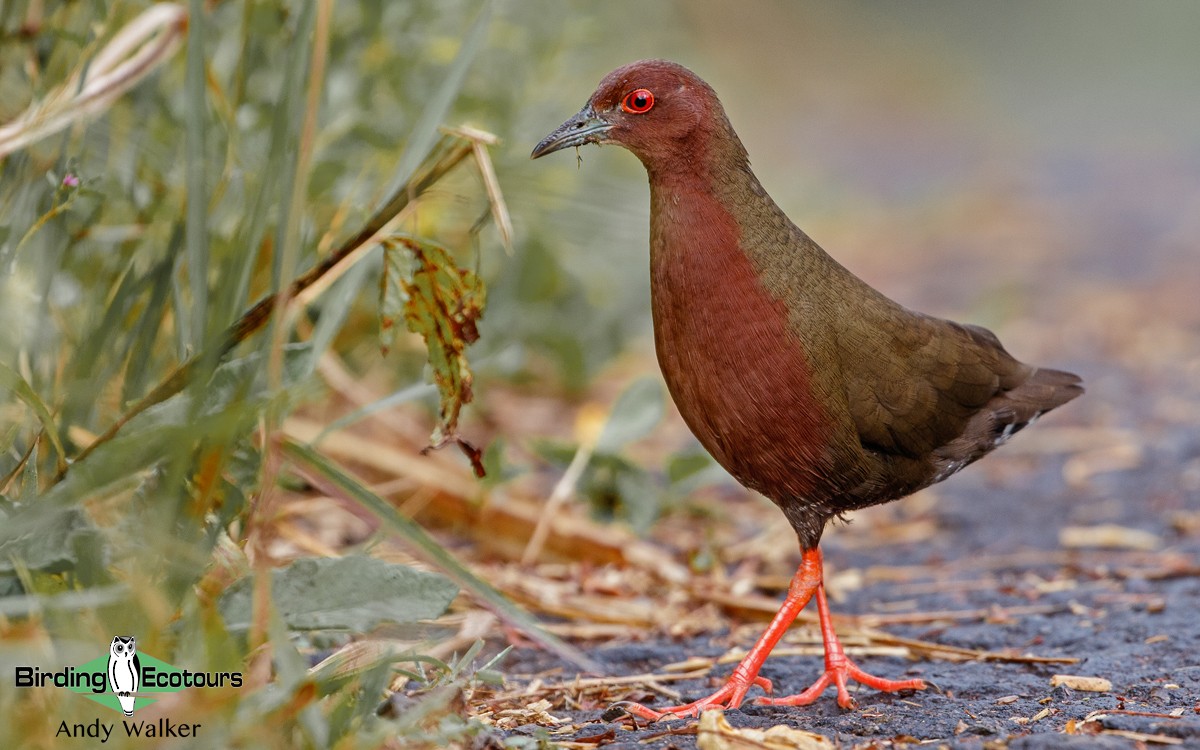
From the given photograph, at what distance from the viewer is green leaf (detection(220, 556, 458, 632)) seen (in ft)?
7.74

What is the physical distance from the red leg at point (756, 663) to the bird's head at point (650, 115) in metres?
1.17

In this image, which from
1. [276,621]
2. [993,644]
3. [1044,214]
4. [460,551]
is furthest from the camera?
[1044,214]

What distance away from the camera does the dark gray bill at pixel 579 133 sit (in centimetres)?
346

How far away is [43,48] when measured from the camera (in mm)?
3463

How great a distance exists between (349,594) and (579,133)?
157cm

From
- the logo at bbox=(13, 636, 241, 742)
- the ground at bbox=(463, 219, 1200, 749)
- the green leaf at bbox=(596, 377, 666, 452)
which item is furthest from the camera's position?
the green leaf at bbox=(596, 377, 666, 452)

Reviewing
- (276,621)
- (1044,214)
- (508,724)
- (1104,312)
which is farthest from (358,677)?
(1044,214)

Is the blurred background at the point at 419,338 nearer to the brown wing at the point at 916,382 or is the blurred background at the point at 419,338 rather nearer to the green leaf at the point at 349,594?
the green leaf at the point at 349,594

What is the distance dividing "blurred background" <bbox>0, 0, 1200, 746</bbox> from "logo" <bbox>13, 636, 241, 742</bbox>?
4 cm

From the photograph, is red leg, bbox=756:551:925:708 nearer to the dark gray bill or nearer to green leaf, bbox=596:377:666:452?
green leaf, bbox=596:377:666:452

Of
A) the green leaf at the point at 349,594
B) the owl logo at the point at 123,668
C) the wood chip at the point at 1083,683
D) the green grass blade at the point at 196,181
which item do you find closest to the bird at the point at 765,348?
the wood chip at the point at 1083,683

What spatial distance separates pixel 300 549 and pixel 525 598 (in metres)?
0.70

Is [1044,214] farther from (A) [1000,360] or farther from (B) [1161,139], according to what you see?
(A) [1000,360]

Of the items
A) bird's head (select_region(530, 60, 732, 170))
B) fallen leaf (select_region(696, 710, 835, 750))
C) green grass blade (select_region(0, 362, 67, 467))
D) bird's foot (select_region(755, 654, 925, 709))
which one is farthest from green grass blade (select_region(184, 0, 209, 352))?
bird's foot (select_region(755, 654, 925, 709))
